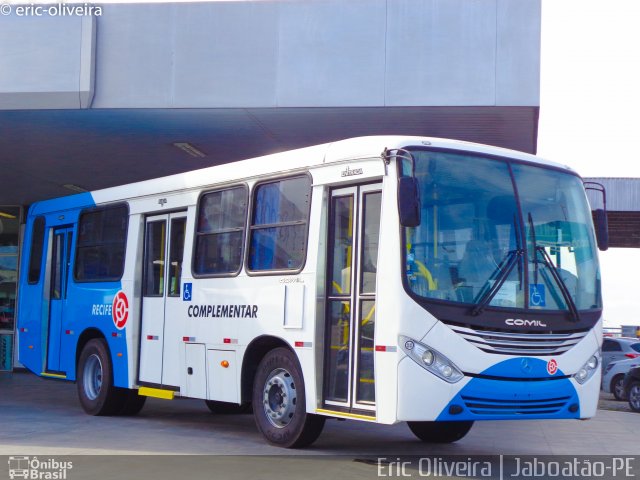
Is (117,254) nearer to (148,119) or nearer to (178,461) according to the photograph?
(148,119)

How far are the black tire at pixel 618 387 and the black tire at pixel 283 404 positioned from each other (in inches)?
561

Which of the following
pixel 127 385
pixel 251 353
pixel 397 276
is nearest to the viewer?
pixel 397 276

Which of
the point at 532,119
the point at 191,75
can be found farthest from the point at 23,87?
the point at 532,119

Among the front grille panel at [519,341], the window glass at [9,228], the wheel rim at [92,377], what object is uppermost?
the window glass at [9,228]

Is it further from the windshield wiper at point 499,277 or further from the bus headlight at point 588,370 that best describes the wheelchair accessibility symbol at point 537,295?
the bus headlight at point 588,370

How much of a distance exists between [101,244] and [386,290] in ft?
20.8

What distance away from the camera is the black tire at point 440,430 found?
11328 mm

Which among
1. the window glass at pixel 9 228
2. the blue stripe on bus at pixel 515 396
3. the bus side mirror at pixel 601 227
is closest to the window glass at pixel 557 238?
the bus side mirror at pixel 601 227

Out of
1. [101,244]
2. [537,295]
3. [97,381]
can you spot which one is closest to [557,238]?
[537,295]

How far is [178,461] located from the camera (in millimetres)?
9352

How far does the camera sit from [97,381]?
544 inches

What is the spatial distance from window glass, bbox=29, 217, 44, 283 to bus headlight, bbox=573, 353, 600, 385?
913 cm

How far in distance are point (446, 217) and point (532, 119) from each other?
6277mm

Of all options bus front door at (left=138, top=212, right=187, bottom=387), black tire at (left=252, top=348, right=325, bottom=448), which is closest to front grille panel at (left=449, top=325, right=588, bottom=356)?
black tire at (left=252, top=348, right=325, bottom=448)
